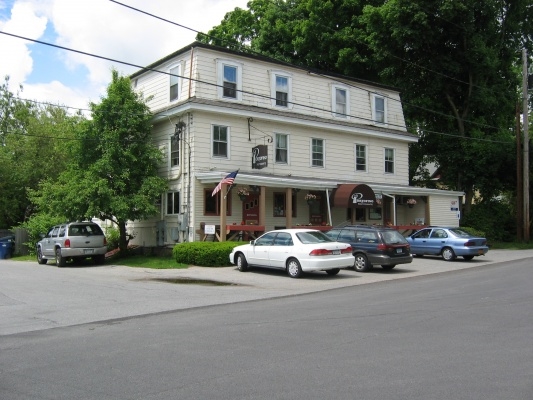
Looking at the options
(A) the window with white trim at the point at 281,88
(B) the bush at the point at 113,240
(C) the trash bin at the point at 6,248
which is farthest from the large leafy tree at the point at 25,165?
(A) the window with white trim at the point at 281,88

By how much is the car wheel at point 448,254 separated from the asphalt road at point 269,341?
831 cm

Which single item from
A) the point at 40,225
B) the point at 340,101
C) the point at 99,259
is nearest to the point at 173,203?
the point at 99,259

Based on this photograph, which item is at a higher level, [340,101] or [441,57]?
[441,57]

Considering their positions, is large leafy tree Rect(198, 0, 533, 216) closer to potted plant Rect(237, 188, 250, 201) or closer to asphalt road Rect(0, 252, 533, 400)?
potted plant Rect(237, 188, 250, 201)

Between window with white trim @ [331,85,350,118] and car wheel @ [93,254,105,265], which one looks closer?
car wheel @ [93,254,105,265]

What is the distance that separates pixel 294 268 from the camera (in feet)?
54.9

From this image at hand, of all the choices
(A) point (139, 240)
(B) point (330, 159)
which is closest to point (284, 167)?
(B) point (330, 159)

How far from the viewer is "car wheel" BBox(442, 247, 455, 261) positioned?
23.1 metres

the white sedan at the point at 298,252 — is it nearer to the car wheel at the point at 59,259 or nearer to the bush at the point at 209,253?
the bush at the point at 209,253

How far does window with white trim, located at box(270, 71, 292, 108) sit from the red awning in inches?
208

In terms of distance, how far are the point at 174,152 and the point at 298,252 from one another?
429 inches

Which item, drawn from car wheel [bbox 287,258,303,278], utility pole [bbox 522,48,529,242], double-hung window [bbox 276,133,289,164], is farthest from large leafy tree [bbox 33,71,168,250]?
utility pole [bbox 522,48,529,242]

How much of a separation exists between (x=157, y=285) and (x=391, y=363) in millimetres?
10276

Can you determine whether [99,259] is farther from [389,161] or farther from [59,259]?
[389,161]
